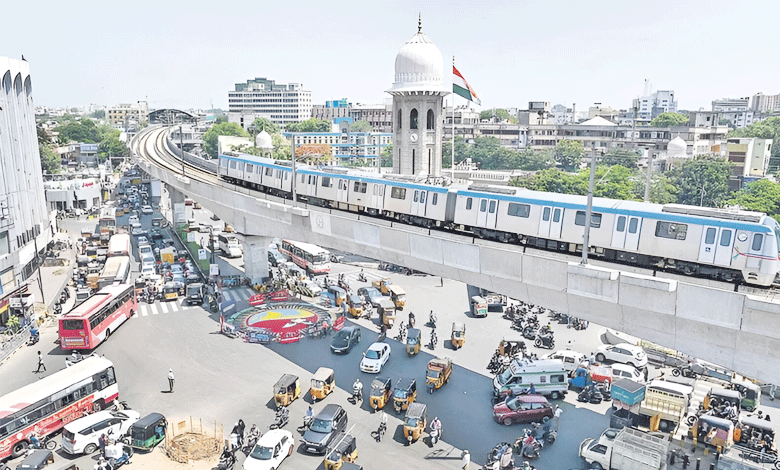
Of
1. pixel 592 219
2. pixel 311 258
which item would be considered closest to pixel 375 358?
pixel 592 219

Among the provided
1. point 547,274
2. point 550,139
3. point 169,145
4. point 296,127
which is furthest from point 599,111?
point 547,274

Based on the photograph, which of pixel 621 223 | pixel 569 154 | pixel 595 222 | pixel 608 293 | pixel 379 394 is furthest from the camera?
pixel 569 154

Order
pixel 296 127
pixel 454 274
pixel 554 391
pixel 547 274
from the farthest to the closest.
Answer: pixel 296 127 < pixel 554 391 < pixel 454 274 < pixel 547 274

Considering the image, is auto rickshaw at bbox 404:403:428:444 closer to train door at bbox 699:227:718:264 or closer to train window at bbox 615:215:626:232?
train window at bbox 615:215:626:232

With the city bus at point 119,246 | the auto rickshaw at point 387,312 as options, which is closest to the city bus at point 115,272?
the city bus at point 119,246

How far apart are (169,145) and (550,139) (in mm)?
80245

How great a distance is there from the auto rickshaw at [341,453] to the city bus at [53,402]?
11688mm

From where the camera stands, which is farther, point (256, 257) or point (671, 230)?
point (256, 257)

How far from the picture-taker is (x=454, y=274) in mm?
24500

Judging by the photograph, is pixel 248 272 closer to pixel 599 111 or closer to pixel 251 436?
pixel 251 436

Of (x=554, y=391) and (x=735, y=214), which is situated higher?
(x=735, y=214)

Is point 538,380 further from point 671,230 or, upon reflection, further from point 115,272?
point 115,272

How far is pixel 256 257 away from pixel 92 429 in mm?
21120

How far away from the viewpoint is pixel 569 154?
106 m
